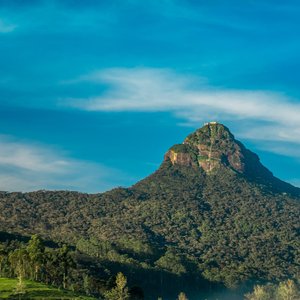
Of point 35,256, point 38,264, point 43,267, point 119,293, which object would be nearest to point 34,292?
point 35,256

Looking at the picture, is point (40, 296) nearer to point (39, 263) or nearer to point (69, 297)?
point (69, 297)

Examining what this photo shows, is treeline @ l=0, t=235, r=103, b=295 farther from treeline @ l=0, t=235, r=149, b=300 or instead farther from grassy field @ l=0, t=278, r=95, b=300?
grassy field @ l=0, t=278, r=95, b=300

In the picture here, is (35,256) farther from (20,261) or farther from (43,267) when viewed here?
(43,267)

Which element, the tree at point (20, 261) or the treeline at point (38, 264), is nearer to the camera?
the tree at point (20, 261)

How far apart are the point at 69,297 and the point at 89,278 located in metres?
55.9

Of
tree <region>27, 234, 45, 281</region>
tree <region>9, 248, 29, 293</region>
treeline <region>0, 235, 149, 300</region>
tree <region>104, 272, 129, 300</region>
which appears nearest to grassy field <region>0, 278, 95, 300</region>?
treeline <region>0, 235, 149, 300</region>

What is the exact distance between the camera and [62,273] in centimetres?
16975

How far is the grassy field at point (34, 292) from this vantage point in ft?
408

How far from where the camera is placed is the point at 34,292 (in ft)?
422

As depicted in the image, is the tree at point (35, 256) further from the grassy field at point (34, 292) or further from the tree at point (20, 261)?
the grassy field at point (34, 292)

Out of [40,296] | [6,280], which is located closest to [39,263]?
[6,280]

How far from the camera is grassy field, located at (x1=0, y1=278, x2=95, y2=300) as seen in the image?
12450 cm

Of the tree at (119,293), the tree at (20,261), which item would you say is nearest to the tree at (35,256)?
the tree at (20,261)

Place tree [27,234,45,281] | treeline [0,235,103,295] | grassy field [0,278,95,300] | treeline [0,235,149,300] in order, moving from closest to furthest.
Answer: grassy field [0,278,95,300] → tree [27,234,45,281] → treeline [0,235,103,295] → treeline [0,235,149,300]
